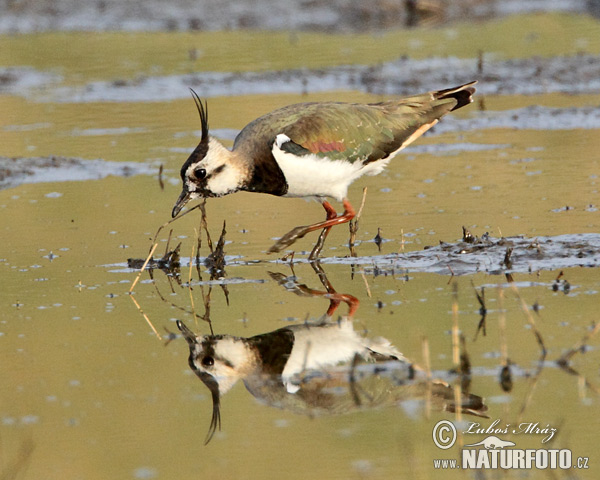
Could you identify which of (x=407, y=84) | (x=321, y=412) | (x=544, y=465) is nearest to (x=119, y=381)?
(x=321, y=412)

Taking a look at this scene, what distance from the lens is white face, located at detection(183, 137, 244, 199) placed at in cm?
735

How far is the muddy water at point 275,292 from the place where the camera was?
4.62m

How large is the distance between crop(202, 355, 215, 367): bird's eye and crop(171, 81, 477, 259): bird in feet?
6.25

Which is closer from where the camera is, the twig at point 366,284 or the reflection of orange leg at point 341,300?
the reflection of orange leg at point 341,300

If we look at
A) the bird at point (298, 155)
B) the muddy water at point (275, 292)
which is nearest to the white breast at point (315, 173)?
the bird at point (298, 155)

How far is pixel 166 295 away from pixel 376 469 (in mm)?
2800

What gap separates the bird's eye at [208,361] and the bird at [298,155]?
6.25 feet

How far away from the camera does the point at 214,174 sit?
7387 mm

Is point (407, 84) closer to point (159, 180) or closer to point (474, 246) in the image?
point (159, 180)

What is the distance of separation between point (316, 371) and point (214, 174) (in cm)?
237

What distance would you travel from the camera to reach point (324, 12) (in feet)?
68.0

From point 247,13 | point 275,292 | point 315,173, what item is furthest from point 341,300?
point 247,13

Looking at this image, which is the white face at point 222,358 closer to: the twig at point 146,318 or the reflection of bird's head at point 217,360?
the reflection of bird's head at point 217,360

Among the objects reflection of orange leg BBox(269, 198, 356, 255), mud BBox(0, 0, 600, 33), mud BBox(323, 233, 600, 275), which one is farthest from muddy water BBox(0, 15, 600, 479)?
mud BBox(0, 0, 600, 33)
